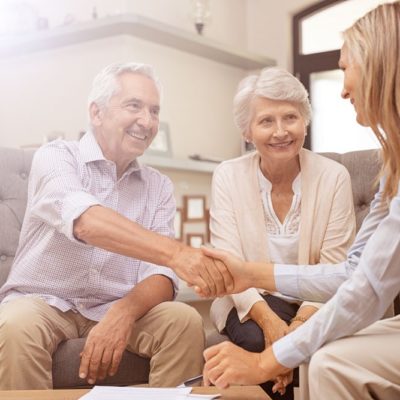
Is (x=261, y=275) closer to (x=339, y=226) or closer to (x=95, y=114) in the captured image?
(x=339, y=226)

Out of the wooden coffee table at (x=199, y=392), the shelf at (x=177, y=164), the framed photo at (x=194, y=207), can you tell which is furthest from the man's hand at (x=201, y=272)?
the framed photo at (x=194, y=207)

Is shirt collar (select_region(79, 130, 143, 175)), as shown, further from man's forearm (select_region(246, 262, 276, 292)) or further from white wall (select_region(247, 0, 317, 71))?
white wall (select_region(247, 0, 317, 71))

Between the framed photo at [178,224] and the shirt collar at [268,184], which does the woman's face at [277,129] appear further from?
the framed photo at [178,224]

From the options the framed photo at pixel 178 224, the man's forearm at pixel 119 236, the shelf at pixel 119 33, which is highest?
the shelf at pixel 119 33

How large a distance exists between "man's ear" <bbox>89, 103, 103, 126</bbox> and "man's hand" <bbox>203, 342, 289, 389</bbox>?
117cm

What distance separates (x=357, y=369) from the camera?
121cm

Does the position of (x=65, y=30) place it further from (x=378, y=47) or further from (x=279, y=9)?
(x=378, y=47)

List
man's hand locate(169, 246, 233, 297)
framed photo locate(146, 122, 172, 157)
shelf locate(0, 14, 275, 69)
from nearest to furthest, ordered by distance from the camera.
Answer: man's hand locate(169, 246, 233, 297) < shelf locate(0, 14, 275, 69) < framed photo locate(146, 122, 172, 157)

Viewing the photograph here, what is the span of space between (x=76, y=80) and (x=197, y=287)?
9.07 feet

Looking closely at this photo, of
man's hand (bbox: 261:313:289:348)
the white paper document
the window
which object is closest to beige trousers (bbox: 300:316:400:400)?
the white paper document

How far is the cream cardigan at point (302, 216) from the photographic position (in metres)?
2.13

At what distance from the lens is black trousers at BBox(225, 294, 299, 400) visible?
189 cm

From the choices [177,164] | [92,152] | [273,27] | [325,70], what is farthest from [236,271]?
[273,27]

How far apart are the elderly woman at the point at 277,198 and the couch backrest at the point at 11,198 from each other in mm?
718
